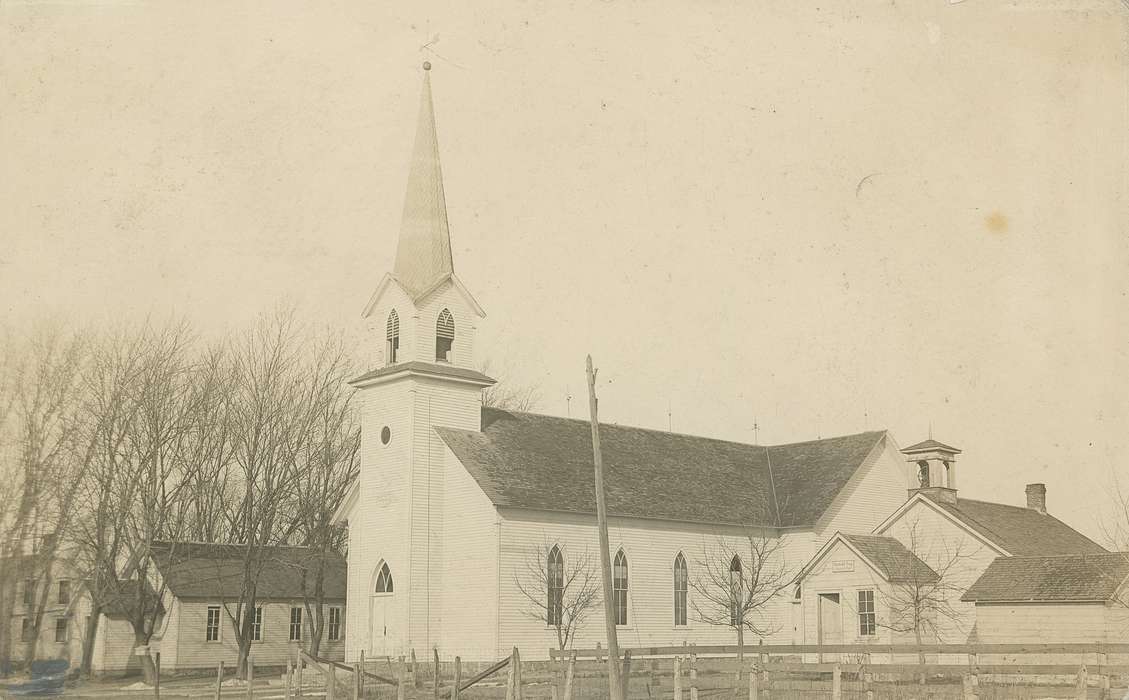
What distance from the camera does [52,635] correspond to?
160 feet

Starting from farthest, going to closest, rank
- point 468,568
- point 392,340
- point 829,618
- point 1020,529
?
point 829,618
point 392,340
point 1020,529
point 468,568

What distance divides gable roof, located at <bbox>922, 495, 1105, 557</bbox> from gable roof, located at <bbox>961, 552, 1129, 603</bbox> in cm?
260

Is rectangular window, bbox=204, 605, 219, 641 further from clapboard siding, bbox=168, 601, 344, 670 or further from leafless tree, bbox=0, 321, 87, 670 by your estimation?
leafless tree, bbox=0, 321, 87, 670

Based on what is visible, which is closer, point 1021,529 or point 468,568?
point 468,568

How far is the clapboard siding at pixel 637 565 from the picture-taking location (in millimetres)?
38344

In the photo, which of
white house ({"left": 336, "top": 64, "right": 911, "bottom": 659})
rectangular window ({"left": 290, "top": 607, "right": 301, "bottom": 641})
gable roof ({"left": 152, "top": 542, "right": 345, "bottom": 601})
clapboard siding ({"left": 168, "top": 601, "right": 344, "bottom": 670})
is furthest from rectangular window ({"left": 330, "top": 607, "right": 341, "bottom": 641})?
white house ({"left": 336, "top": 64, "right": 911, "bottom": 659})

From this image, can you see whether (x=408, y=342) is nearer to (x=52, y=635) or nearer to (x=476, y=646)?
(x=476, y=646)

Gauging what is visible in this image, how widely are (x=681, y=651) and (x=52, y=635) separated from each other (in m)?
Answer: 29.4

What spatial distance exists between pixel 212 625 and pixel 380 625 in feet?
45.5

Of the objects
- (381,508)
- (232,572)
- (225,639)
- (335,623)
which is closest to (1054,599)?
(381,508)

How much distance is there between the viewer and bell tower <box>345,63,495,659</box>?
129 feet

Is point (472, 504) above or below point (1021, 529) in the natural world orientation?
above

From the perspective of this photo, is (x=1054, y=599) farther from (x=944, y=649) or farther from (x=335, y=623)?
(x=335, y=623)

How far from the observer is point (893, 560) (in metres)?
40.1
